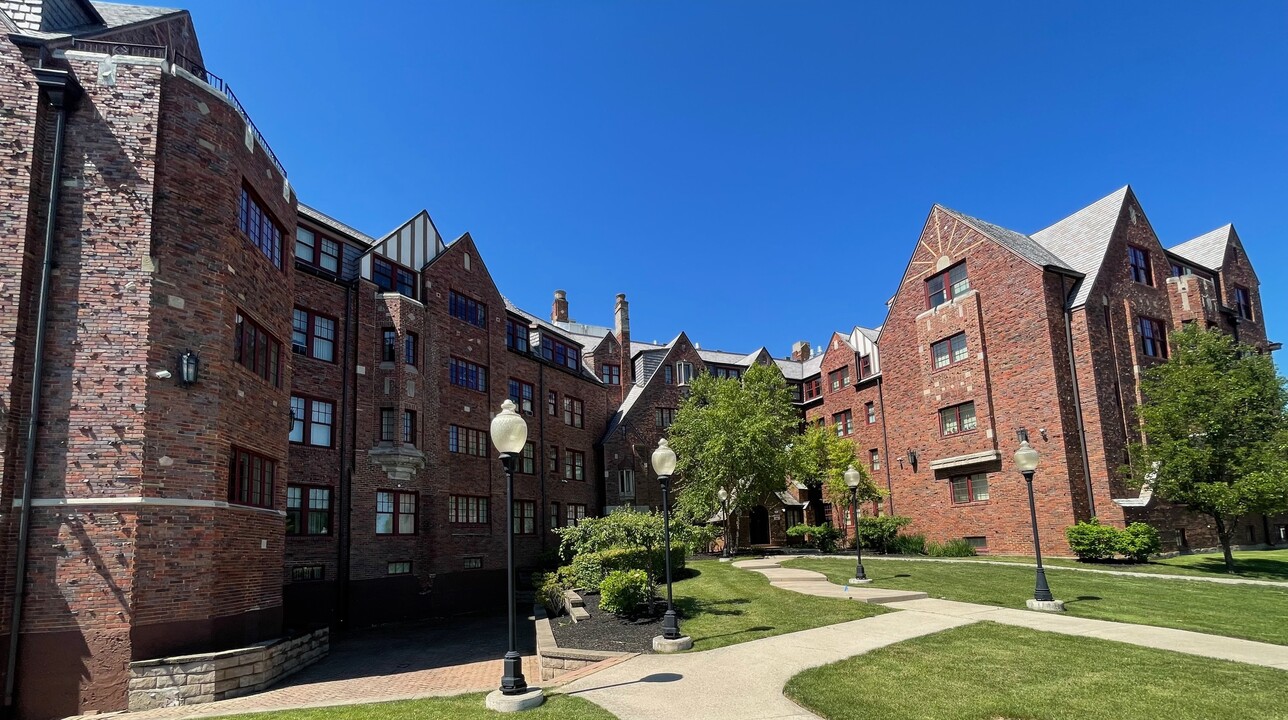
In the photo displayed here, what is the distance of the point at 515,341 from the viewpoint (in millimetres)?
32000

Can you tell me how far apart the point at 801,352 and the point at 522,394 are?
26.2 m

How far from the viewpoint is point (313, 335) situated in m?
22.3

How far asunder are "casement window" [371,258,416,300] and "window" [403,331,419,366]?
1.60 m

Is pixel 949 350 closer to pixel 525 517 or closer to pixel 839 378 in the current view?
pixel 839 378

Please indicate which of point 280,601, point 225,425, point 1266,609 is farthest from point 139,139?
point 1266,609

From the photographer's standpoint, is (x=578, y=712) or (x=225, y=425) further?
(x=225, y=425)

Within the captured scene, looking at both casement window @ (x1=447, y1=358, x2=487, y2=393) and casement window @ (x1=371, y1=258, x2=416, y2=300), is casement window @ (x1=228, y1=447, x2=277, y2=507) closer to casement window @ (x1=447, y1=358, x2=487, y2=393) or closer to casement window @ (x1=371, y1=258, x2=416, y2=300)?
casement window @ (x1=371, y1=258, x2=416, y2=300)

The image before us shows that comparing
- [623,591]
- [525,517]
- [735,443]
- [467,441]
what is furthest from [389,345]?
[735,443]

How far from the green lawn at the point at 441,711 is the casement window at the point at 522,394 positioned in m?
21.0

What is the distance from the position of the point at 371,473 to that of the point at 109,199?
40.2 feet

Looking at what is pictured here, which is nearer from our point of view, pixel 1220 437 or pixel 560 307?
pixel 1220 437

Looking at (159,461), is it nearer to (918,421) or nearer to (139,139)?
(139,139)

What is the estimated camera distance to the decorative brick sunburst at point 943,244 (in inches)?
1220

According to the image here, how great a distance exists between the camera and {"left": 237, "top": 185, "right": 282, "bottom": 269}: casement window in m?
15.5
